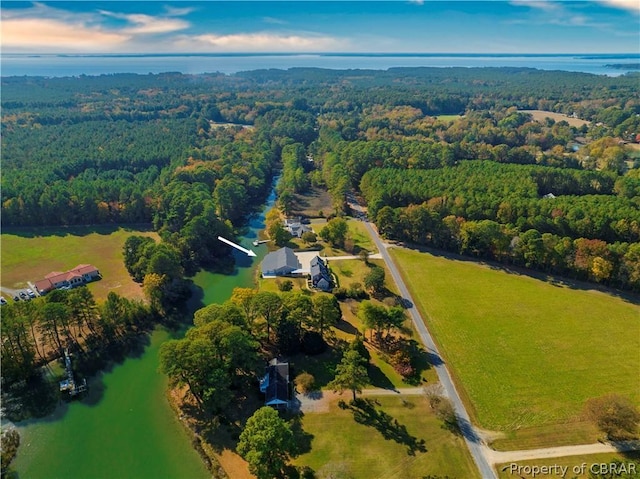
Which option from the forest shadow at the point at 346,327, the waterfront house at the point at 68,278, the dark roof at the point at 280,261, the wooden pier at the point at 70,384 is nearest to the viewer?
the wooden pier at the point at 70,384

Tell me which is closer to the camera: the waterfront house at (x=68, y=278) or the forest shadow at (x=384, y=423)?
the forest shadow at (x=384, y=423)

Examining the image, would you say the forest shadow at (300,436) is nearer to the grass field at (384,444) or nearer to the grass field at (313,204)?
the grass field at (384,444)

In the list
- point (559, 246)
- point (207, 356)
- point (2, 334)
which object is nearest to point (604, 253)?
point (559, 246)

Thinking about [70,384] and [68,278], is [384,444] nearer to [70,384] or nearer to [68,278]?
[70,384]

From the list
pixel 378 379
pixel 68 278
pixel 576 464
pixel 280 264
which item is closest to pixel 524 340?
pixel 576 464

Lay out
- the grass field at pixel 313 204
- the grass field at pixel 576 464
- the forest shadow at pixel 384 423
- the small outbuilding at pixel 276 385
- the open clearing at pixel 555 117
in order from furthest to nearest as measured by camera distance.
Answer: the open clearing at pixel 555 117 < the grass field at pixel 313 204 < the small outbuilding at pixel 276 385 < the forest shadow at pixel 384 423 < the grass field at pixel 576 464

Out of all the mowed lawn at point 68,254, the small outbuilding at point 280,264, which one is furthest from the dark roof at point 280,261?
the mowed lawn at point 68,254

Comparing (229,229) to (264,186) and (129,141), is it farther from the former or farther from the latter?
(129,141)
